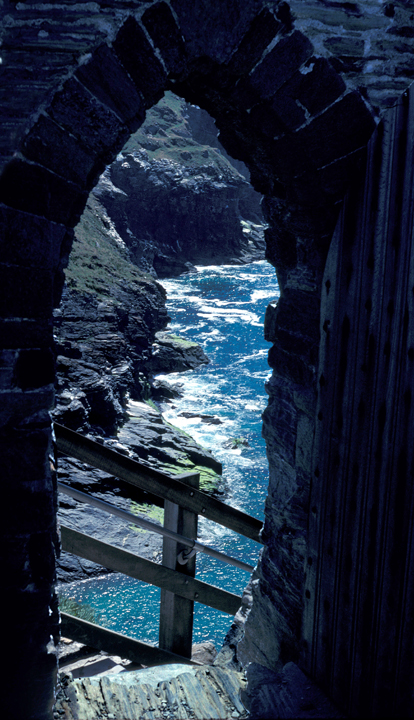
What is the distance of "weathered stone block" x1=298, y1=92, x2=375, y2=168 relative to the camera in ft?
8.21

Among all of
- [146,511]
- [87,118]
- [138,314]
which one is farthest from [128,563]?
[138,314]

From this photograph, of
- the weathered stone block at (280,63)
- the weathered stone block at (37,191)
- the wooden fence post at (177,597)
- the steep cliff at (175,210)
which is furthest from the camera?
the steep cliff at (175,210)

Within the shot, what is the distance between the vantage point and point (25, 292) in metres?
2.29

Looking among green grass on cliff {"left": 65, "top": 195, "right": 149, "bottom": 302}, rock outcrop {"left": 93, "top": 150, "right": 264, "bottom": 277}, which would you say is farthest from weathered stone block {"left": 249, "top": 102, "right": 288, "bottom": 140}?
rock outcrop {"left": 93, "top": 150, "right": 264, "bottom": 277}

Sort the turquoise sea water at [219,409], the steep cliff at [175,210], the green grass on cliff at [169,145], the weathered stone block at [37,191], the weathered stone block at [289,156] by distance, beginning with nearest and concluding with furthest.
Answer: the weathered stone block at [37,191], the weathered stone block at [289,156], the turquoise sea water at [219,409], the steep cliff at [175,210], the green grass on cliff at [169,145]

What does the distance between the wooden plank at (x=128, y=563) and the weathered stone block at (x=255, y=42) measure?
220 cm

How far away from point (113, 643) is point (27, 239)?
6.93 ft

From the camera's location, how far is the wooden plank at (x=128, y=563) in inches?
117

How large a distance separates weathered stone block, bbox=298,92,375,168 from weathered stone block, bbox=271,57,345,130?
0.04 m

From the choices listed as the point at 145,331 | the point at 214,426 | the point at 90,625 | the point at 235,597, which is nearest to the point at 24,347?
the point at 90,625

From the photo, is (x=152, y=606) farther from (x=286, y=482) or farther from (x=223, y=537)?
(x=286, y=482)

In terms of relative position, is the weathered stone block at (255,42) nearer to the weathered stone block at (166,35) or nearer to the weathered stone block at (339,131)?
the weathered stone block at (166,35)

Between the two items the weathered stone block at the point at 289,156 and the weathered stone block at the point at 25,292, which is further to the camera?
the weathered stone block at the point at 289,156

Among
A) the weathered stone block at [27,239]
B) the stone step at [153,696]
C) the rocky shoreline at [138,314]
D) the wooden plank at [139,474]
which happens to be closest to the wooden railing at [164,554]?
the wooden plank at [139,474]
